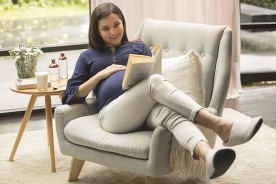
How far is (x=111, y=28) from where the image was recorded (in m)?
2.63

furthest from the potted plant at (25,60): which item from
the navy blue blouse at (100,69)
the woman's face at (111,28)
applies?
the woman's face at (111,28)

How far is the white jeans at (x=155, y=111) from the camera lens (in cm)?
216

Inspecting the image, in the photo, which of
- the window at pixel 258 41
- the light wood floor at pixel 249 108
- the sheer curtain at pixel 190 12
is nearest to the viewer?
the light wood floor at pixel 249 108

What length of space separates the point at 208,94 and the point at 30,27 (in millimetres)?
3620

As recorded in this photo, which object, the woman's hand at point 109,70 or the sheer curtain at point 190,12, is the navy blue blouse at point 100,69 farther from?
the sheer curtain at point 190,12

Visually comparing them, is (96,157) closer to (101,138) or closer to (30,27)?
(101,138)

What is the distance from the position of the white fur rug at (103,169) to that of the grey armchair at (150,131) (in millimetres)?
172

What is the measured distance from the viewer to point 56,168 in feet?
9.42

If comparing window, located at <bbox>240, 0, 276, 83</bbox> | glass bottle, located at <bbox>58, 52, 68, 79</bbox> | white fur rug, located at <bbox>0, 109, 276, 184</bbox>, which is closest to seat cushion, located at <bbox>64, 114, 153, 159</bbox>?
white fur rug, located at <bbox>0, 109, 276, 184</bbox>

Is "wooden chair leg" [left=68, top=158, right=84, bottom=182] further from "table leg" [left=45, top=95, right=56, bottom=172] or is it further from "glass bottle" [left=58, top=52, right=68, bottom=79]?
"glass bottle" [left=58, top=52, right=68, bottom=79]

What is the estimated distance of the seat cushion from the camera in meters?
2.26

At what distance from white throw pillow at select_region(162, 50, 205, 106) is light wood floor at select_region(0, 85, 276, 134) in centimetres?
128

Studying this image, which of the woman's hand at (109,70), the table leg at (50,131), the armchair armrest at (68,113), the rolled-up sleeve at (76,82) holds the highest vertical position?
the woman's hand at (109,70)

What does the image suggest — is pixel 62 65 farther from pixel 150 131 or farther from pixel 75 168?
pixel 150 131
